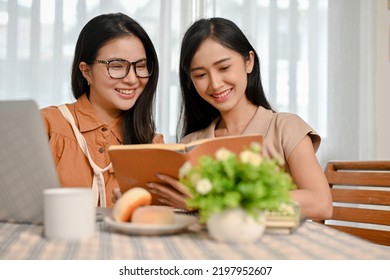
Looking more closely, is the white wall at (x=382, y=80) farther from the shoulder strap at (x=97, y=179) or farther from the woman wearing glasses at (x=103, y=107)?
the shoulder strap at (x=97, y=179)

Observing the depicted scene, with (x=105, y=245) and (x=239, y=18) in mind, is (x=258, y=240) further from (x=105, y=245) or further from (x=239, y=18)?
(x=239, y=18)

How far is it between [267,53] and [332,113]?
1.87 ft

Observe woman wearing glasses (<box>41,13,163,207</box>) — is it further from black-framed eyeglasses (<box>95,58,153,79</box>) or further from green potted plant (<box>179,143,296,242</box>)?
green potted plant (<box>179,143,296,242</box>)

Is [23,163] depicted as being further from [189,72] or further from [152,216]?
[189,72]

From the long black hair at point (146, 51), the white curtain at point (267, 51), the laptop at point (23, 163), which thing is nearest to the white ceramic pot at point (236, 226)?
the laptop at point (23, 163)

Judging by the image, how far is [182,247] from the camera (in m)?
0.72

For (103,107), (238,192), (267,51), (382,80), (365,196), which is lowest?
(365,196)

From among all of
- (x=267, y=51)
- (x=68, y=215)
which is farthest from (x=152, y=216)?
(x=267, y=51)

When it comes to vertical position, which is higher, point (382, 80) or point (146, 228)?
point (382, 80)

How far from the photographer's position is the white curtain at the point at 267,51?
279 centimetres

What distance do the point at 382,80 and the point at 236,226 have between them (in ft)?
8.83

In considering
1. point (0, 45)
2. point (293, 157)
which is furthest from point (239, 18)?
point (293, 157)
